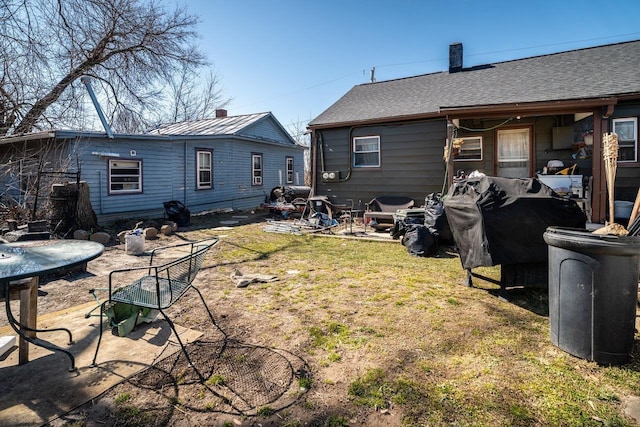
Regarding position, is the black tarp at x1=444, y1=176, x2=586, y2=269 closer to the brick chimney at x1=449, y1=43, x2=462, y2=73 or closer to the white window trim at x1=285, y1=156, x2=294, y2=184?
the brick chimney at x1=449, y1=43, x2=462, y2=73

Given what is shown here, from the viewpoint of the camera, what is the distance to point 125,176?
1074cm

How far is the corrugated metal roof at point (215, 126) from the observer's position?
14.7 meters

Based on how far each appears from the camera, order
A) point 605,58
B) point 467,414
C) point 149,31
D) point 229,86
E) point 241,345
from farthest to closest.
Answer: point 229,86 < point 149,31 < point 605,58 < point 241,345 < point 467,414

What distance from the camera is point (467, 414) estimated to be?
74.2 inches

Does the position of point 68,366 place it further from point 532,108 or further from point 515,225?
point 532,108

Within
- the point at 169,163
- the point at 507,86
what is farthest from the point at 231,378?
the point at 169,163

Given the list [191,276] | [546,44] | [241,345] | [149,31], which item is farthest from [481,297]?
[546,44]

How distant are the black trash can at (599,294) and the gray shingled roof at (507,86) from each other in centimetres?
584

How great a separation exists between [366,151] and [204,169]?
6830 millimetres

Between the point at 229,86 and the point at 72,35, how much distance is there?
16330mm

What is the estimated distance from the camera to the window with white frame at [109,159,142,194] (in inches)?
409

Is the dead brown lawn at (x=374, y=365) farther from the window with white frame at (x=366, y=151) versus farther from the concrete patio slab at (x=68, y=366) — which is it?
the window with white frame at (x=366, y=151)

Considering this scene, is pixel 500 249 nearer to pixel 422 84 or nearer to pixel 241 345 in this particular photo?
pixel 241 345

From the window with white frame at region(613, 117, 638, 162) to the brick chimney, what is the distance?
5.29 m
